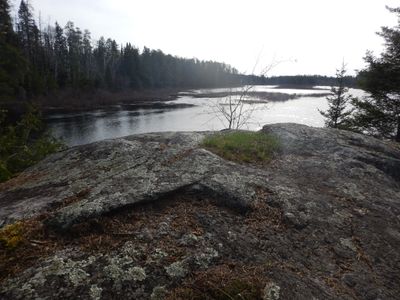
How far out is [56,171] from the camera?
4.57 m

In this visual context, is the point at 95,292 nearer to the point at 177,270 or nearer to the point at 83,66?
the point at 177,270

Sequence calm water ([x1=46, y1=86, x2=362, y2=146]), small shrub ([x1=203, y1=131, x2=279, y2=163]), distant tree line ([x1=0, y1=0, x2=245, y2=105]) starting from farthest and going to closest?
distant tree line ([x1=0, y1=0, x2=245, y2=105]) → calm water ([x1=46, y1=86, x2=362, y2=146]) → small shrub ([x1=203, y1=131, x2=279, y2=163])

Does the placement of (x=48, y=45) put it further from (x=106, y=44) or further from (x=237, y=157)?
(x=237, y=157)

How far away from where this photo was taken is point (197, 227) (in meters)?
3.07

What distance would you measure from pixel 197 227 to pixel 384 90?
15264 mm

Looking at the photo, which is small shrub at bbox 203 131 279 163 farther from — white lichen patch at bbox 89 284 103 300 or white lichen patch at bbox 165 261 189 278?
white lichen patch at bbox 89 284 103 300

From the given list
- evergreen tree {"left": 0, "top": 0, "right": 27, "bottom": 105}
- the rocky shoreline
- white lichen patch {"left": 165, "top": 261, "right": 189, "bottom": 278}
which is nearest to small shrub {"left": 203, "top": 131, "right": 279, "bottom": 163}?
the rocky shoreline

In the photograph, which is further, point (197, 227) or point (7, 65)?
point (7, 65)

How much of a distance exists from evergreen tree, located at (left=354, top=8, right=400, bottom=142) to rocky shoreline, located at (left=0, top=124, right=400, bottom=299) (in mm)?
11741

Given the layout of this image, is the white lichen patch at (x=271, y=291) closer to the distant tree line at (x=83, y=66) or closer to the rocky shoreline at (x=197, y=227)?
the rocky shoreline at (x=197, y=227)

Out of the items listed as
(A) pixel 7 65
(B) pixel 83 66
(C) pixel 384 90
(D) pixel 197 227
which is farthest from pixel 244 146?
(B) pixel 83 66

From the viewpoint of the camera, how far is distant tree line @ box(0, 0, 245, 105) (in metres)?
48.7

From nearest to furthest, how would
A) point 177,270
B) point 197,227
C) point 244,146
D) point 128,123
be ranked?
point 177,270 → point 197,227 → point 244,146 → point 128,123

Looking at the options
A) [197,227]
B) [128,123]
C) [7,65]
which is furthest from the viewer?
[128,123]
